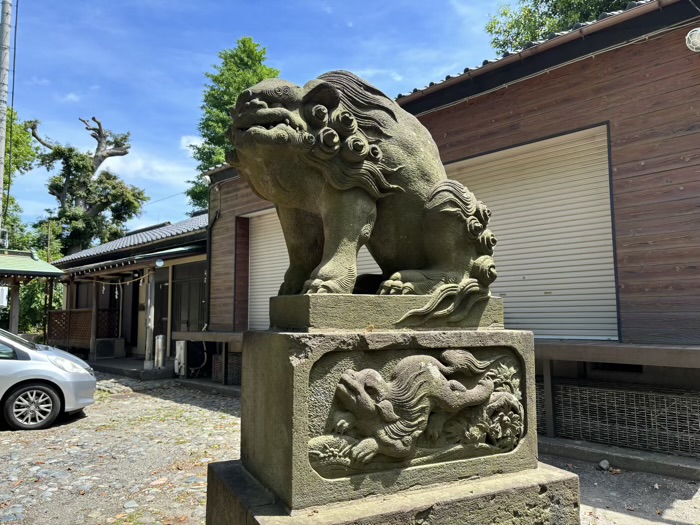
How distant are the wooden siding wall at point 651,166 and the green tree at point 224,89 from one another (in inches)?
550

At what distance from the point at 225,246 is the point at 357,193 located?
850cm

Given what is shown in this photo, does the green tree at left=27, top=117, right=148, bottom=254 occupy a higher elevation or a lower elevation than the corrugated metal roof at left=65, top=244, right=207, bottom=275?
higher

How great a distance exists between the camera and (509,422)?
8.14 ft

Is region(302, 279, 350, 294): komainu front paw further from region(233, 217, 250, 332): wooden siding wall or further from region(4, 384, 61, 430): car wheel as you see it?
region(233, 217, 250, 332): wooden siding wall

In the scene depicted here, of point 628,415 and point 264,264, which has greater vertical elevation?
point 264,264

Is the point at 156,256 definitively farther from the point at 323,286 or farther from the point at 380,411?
the point at 380,411

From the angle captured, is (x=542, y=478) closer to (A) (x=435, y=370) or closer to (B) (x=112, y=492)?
(A) (x=435, y=370)

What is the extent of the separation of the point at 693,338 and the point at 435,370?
360 cm

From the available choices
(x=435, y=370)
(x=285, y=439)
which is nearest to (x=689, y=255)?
(x=435, y=370)

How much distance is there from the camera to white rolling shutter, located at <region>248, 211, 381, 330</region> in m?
9.56

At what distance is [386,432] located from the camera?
2.14 meters

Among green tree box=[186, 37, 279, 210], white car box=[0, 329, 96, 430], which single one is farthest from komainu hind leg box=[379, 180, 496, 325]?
green tree box=[186, 37, 279, 210]

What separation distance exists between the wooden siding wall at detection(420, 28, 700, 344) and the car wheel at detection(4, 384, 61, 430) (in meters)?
7.19

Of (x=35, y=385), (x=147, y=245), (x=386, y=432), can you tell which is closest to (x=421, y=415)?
(x=386, y=432)
